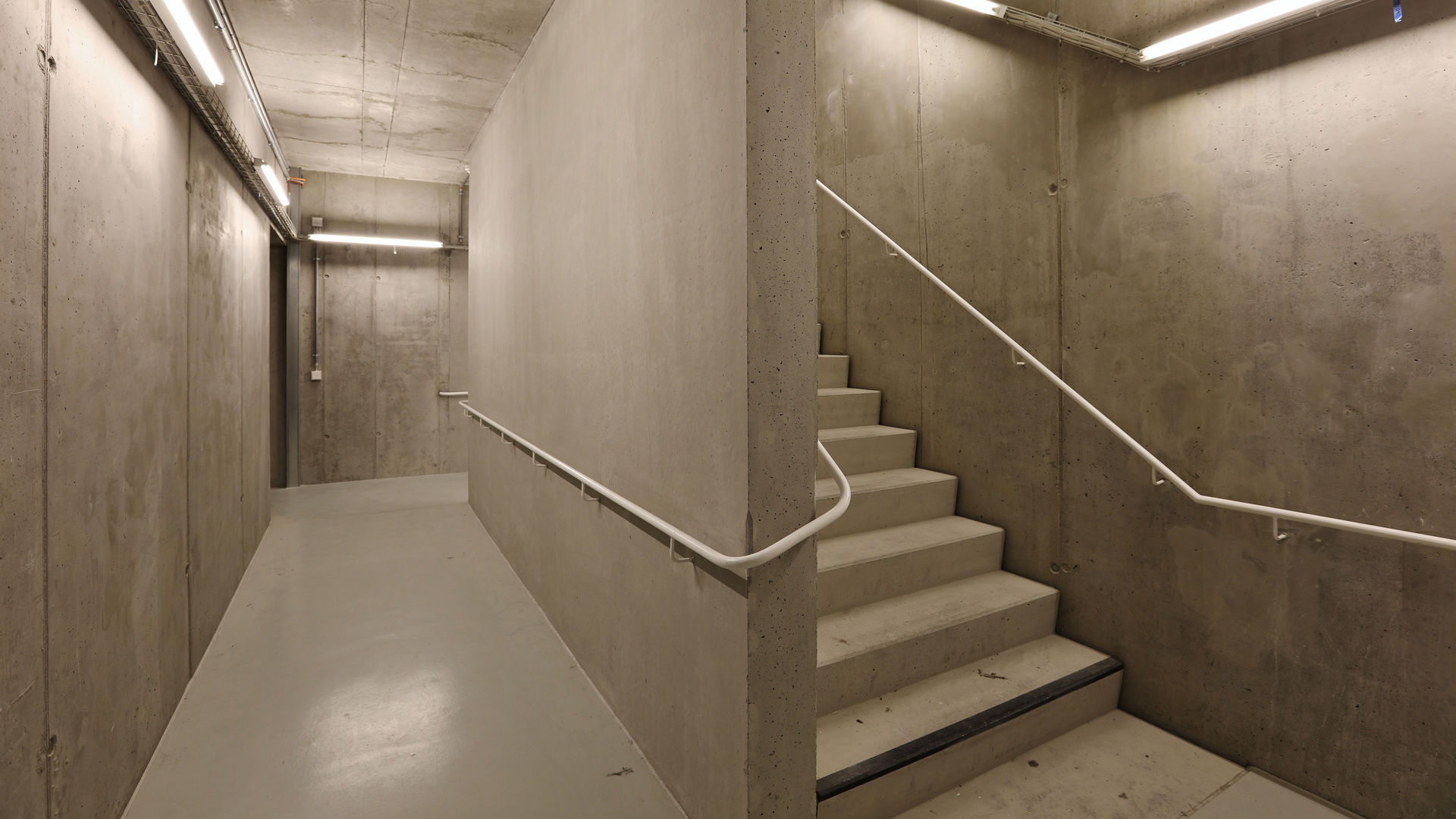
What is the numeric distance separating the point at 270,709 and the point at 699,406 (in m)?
2.25

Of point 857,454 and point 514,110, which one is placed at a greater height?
point 514,110

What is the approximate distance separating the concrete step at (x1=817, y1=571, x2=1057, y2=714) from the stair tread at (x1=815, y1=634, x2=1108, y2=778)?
1.3 inches

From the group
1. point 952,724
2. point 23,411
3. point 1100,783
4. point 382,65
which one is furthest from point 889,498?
point 382,65

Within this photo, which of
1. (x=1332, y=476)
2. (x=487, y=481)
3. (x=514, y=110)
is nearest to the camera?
(x=1332, y=476)

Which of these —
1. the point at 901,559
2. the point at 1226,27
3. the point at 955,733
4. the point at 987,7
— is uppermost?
the point at 987,7

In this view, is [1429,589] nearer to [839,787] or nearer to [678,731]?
[839,787]

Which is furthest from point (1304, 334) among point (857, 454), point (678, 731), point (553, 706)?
point (553, 706)

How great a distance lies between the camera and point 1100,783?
1990 millimetres

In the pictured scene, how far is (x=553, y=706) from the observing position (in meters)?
2.54

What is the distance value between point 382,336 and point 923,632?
6.75 meters

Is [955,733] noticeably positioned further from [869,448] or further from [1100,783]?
[869,448]

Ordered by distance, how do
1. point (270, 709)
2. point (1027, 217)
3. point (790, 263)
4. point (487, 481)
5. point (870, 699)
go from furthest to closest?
→ point (487, 481), point (1027, 217), point (270, 709), point (870, 699), point (790, 263)

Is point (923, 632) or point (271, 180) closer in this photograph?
point (923, 632)

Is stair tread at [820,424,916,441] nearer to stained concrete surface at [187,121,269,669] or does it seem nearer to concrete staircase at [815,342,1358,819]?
concrete staircase at [815,342,1358,819]
